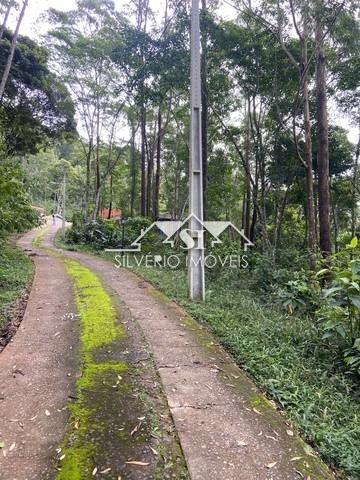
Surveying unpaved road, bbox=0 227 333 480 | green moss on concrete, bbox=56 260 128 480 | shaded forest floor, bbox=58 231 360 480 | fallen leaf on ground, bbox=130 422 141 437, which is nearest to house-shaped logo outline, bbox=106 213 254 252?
shaded forest floor, bbox=58 231 360 480

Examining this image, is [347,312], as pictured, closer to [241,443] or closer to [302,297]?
[302,297]

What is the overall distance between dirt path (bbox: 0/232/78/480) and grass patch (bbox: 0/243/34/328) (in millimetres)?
375

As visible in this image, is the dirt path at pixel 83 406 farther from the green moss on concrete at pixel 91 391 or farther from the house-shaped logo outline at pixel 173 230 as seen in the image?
the house-shaped logo outline at pixel 173 230

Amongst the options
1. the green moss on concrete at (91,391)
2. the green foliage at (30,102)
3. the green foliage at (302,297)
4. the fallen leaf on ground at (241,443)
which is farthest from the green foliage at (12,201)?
the fallen leaf on ground at (241,443)

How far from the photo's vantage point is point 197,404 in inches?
103

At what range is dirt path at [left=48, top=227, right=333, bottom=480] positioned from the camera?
1.97m

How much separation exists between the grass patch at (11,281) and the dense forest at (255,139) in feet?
2.66

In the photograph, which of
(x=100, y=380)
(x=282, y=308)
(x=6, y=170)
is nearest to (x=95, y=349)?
(x=100, y=380)

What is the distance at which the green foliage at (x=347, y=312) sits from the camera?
10.8 ft

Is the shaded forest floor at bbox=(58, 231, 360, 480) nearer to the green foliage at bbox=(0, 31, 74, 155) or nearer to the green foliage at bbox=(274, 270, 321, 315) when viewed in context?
the green foliage at bbox=(274, 270, 321, 315)

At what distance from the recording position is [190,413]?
2.49 metres

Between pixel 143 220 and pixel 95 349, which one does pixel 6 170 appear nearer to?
pixel 95 349

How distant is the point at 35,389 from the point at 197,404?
129 cm

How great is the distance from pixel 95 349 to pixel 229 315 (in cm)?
216
